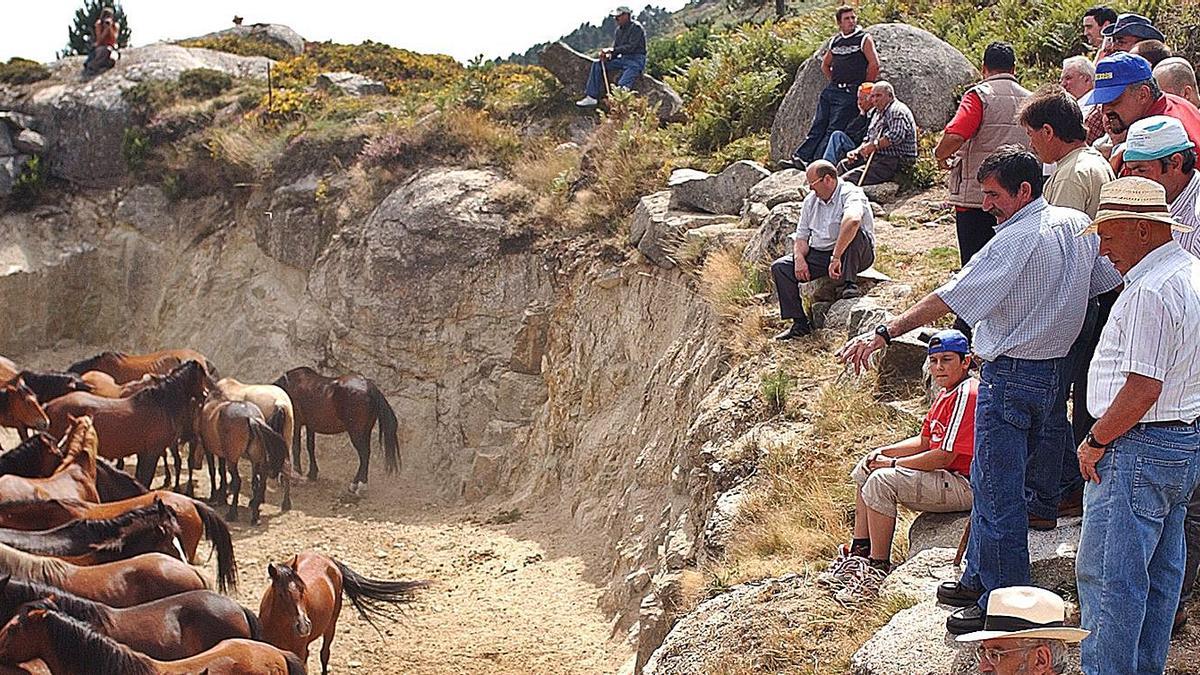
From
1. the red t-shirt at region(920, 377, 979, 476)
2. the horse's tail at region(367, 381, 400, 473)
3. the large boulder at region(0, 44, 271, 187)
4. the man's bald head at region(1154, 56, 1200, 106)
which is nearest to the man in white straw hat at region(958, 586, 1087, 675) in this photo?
the red t-shirt at region(920, 377, 979, 476)

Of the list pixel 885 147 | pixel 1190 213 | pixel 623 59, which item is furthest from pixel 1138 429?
pixel 623 59

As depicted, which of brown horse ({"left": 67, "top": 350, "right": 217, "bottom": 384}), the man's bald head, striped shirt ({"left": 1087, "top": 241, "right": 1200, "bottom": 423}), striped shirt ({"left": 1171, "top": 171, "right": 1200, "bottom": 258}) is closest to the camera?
striped shirt ({"left": 1087, "top": 241, "right": 1200, "bottom": 423})

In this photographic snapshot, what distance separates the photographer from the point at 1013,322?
4895 millimetres

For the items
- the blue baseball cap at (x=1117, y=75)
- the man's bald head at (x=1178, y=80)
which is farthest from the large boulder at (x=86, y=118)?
the blue baseball cap at (x=1117, y=75)

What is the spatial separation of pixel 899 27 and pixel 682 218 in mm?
3847

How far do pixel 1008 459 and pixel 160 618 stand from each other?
591 centimetres

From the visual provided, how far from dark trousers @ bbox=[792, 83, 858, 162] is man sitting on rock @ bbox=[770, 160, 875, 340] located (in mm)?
3694

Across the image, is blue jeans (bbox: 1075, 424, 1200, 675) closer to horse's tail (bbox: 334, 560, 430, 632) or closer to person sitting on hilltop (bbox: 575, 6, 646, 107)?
horse's tail (bbox: 334, 560, 430, 632)

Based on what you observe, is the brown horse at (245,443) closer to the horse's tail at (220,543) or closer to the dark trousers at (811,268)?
the horse's tail at (220,543)

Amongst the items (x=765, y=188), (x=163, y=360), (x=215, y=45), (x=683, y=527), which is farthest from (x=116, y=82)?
(x=683, y=527)

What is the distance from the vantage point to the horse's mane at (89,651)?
7.13 meters

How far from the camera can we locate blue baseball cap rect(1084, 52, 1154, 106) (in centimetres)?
548

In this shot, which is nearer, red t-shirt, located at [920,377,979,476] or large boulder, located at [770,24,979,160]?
red t-shirt, located at [920,377,979,476]

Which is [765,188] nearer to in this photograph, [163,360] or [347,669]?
[347,669]
